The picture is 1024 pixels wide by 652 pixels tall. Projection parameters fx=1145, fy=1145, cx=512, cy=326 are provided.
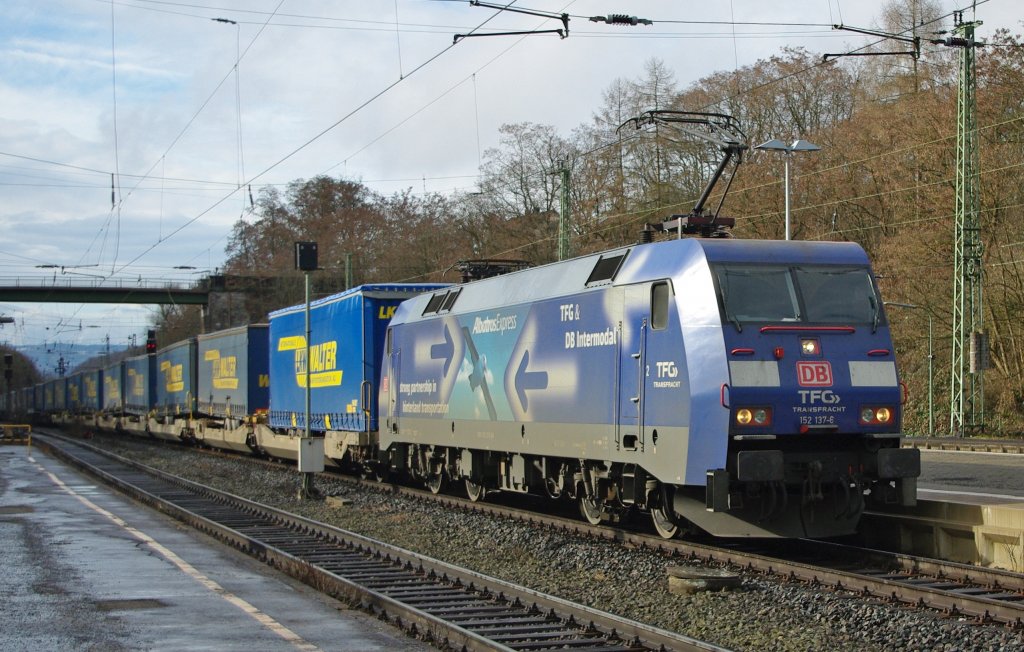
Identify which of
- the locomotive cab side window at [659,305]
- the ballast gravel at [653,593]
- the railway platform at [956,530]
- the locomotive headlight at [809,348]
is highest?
the locomotive cab side window at [659,305]

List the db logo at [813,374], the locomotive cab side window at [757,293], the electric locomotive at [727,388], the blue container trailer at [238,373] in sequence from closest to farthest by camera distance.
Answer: the electric locomotive at [727,388] < the db logo at [813,374] < the locomotive cab side window at [757,293] < the blue container trailer at [238,373]

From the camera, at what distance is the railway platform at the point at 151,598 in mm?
8734

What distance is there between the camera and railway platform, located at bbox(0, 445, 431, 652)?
8.73 m

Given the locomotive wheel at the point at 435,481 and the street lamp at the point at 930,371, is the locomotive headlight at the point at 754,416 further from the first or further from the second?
the street lamp at the point at 930,371

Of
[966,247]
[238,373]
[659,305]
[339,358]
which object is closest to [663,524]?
[659,305]

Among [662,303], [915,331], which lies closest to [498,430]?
[662,303]

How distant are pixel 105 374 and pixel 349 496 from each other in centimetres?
4687

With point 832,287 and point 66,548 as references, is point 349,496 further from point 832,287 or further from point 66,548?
point 832,287

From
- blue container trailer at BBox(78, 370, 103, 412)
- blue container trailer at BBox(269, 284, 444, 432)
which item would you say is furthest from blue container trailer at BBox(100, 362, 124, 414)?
blue container trailer at BBox(269, 284, 444, 432)

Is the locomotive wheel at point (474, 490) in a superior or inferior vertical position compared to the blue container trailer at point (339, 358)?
inferior

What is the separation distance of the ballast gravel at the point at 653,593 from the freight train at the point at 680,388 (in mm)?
857

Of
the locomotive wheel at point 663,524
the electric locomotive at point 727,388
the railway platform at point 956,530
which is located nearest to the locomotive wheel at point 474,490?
the electric locomotive at point 727,388

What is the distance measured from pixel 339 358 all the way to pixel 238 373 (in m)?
10.3

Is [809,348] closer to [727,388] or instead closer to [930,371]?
[727,388]
